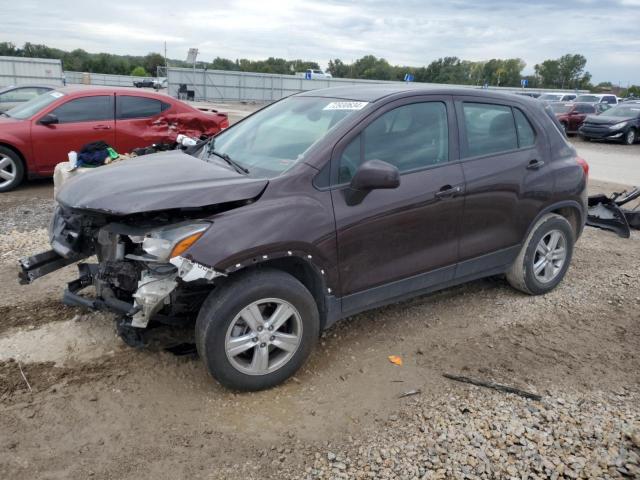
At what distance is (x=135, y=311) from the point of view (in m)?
3.09

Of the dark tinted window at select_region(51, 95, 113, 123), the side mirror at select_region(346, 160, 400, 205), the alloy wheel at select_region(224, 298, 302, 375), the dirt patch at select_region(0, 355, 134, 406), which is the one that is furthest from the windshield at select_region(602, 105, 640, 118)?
the dirt patch at select_region(0, 355, 134, 406)

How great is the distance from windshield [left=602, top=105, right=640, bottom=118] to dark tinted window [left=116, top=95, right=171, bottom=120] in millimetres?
19228

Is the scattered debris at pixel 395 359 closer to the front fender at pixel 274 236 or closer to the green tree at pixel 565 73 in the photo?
the front fender at pixel 274 236

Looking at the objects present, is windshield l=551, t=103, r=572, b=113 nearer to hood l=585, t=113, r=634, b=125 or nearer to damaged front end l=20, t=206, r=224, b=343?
hood l=585, t=113, r=634, b=125

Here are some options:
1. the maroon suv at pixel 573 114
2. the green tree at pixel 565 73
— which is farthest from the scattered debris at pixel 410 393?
the green tree at pixel 565 73

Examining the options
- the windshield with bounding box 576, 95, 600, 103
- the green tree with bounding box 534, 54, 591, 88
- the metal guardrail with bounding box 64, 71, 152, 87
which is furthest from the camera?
the green tree with bounding box 534, 54, 591, 88

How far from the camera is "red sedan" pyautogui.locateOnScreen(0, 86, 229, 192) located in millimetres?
8086

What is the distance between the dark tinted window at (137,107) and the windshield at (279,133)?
206 inches

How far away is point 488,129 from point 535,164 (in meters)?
0.56

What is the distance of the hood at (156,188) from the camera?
9.82ft

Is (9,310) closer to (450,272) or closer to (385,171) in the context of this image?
(385,171)

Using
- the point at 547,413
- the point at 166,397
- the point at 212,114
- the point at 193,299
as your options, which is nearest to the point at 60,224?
the point at 193,299

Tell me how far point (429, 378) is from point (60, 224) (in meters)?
2.83

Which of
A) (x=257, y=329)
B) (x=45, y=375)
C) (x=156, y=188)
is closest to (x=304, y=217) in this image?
(x=257, y=329)
